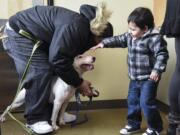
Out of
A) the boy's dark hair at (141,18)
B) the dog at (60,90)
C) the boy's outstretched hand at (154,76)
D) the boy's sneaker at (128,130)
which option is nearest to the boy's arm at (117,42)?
the dog at (60,90)

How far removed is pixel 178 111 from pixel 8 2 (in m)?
1.42

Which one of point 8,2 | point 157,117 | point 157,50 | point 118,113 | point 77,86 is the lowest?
point 118,113

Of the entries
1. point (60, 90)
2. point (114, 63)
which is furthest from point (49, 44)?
point (114, 63)

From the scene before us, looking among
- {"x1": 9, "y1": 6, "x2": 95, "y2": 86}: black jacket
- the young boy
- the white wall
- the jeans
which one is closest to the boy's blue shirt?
the young boy

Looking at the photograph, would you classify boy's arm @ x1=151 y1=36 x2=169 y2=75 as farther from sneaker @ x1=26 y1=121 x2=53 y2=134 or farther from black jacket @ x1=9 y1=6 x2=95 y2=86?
sneaker @ x1=26 y1=121 x2=53 y2=134

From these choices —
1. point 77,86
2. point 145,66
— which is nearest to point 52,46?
point 77,86

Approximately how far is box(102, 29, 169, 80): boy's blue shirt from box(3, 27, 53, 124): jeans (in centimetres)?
41

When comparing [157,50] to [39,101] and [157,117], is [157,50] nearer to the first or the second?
[157,117]

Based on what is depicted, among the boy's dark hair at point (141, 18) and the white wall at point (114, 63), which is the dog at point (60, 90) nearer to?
the boy's dark hair at point (141, 18)

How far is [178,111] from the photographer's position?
1.85m

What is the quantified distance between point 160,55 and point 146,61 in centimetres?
11

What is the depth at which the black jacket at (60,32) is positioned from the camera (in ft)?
5.85

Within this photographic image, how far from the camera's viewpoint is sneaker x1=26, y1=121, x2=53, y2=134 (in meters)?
2.04

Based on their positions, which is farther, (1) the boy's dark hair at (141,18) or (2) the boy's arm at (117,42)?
(2) the boy's arm at (117,42)
